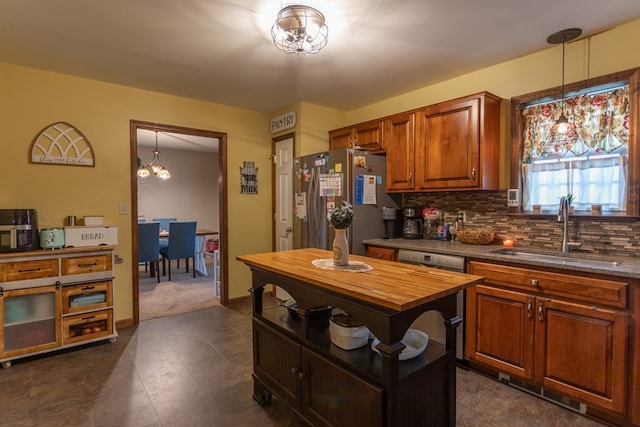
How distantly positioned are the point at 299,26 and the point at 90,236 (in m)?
2.51

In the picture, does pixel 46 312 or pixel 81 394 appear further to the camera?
pixel 46 312

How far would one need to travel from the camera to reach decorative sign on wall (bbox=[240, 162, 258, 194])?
4098 millimetres

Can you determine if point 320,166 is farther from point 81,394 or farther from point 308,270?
point 81,394

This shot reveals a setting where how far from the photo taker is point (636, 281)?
169 centimetres

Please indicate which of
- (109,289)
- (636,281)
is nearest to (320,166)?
(109,289)

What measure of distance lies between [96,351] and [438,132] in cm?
348

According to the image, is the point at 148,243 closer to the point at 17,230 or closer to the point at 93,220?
the point at 93,220

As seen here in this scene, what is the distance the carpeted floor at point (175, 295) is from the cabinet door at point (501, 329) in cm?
297

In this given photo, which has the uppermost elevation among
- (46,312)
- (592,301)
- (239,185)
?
(239,185)

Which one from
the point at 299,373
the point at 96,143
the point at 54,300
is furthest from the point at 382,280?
the point at 96,143

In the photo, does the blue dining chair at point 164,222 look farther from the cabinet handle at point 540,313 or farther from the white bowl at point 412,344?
the cabinet handle at point 540,313

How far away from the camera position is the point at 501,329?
86.7 inches

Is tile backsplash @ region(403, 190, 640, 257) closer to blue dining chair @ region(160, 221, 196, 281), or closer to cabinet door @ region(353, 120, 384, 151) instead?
cabinet door @ region(353, 120, 384, 151)

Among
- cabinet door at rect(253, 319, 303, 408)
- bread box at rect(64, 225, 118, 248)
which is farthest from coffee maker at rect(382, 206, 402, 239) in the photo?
bread box at rect(64, 225, 118, 248)
